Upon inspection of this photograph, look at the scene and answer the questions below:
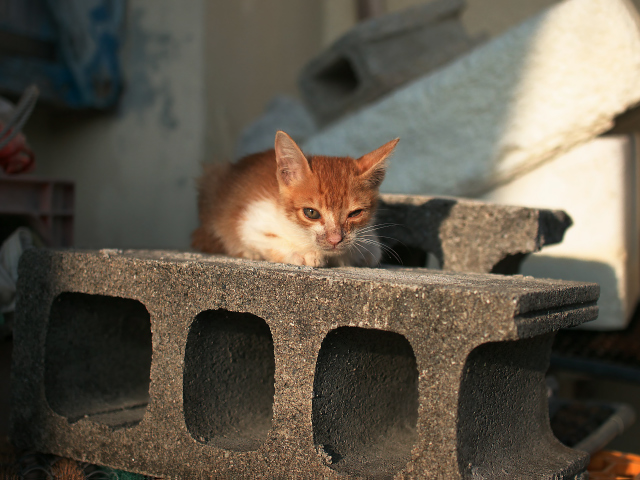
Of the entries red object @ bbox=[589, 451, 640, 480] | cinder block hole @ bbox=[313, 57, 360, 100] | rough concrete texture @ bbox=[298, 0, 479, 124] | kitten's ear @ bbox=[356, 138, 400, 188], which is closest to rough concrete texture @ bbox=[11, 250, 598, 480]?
kitten's ear @ bbox=[356, 138, 400, 188]

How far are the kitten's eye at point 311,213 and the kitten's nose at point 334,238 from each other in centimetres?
8

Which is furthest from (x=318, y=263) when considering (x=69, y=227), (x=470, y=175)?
(x=470, y=175)

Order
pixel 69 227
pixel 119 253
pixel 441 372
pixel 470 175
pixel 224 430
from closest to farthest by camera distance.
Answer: pixel 441 372 < pixel 224 430 < pixel 119 253 < pixel 69 227 < pixel 470 175

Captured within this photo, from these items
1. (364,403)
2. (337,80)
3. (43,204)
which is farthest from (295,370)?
(337,80)

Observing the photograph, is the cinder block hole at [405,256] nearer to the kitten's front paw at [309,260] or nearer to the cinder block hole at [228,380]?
the kitten's front paw at [309,260]

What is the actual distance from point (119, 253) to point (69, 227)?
2.96 feet

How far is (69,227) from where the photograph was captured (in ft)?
7.99

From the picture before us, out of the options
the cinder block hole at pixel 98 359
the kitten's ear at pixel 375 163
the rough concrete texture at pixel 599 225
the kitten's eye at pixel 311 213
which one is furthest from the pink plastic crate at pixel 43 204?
the rough concrete texture at pixel 599 225

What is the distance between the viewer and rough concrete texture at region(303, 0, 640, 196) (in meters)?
2.60

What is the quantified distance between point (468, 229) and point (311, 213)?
62 centimetres

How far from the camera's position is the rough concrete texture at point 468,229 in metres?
1.88

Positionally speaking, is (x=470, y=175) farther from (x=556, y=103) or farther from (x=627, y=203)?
(x=627, y=203)

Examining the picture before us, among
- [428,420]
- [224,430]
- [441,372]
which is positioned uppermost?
[441,372]

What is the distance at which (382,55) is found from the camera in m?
3.56
